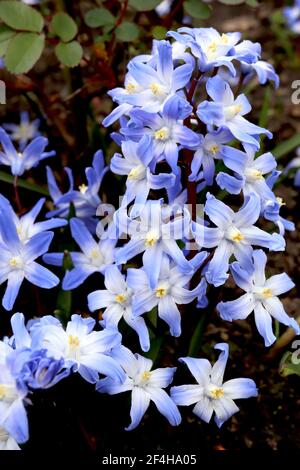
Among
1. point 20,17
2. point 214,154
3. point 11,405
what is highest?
point 20,17

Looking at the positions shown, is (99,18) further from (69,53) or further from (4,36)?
(4,36)

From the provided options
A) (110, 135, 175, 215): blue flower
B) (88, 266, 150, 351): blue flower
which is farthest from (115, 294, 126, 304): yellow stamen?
(110, 135, 175, 215): blue flower

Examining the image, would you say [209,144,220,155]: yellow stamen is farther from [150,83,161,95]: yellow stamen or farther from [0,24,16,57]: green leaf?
[0,24,16,57]: green leaf

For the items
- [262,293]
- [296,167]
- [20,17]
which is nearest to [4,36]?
[20,17]

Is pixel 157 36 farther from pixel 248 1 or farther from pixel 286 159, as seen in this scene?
pixel 286 159
